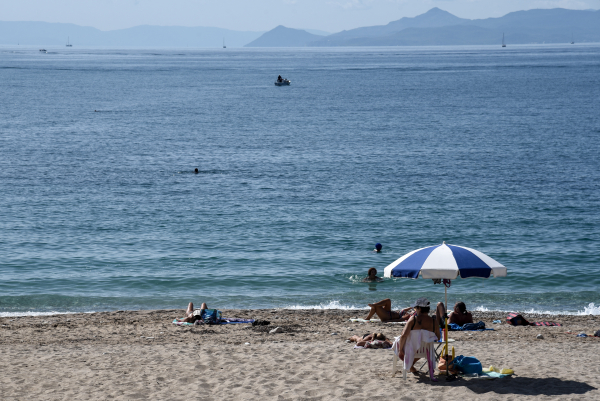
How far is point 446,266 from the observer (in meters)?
11.8

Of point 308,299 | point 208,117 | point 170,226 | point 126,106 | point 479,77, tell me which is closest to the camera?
point 308,299

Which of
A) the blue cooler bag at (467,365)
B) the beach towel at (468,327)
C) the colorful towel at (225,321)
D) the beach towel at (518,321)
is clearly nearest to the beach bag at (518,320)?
the beach towel at (518,321)

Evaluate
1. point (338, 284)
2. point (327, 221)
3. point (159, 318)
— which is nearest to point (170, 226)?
point (327, 221)

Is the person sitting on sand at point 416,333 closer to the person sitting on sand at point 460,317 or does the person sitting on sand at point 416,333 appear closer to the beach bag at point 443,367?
the beach bag at point 443,367

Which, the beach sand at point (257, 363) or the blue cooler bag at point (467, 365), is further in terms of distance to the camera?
the blue cooler bag at point (467, 365)

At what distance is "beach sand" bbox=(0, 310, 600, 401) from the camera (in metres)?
11.7

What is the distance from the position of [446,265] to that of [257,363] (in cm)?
462

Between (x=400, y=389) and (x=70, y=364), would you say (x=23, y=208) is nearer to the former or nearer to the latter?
(x=70, y=364)

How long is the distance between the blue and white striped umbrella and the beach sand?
210cm

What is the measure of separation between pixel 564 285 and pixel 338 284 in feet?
28.3

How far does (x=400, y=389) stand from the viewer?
11852 mm

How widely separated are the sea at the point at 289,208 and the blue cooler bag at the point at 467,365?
9807mm

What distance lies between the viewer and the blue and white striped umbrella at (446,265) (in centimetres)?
1178

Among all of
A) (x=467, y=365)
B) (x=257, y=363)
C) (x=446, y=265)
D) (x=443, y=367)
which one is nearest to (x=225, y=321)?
(x=257, y=363)
